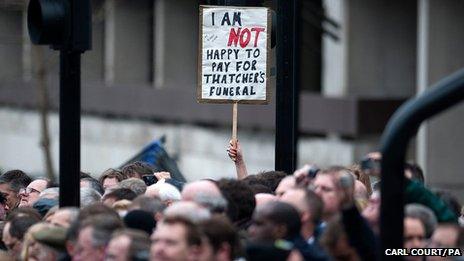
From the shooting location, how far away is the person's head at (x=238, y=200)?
803 cm

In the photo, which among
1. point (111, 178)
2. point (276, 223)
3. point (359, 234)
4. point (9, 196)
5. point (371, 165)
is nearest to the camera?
point (371, 165)

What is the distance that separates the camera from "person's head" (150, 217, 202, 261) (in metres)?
6.31

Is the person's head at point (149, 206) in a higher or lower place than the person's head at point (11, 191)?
higher

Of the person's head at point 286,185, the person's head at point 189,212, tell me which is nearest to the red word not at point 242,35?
the person's head at point 286,185

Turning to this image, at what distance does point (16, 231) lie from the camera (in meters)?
8.73

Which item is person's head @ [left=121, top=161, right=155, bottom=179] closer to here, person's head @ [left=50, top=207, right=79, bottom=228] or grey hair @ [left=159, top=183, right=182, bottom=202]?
grey hair @ [left=159, top=183, right=182, bottom=202]

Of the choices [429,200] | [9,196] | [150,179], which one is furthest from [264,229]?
[9,196]

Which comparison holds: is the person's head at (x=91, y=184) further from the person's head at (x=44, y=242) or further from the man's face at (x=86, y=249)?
the man's face at (x=86, y=249)

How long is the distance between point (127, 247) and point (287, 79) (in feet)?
13.7

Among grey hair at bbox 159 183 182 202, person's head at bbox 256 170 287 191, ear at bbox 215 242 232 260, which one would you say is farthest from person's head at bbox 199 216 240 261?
person's head at bbox 256 170 287 191

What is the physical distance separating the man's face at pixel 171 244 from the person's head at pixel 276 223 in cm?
51

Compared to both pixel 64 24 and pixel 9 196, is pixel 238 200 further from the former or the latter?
pixel 9 196

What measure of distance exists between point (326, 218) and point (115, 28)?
29877 millimetres

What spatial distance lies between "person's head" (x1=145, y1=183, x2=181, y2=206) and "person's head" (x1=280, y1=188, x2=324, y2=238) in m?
1.94
